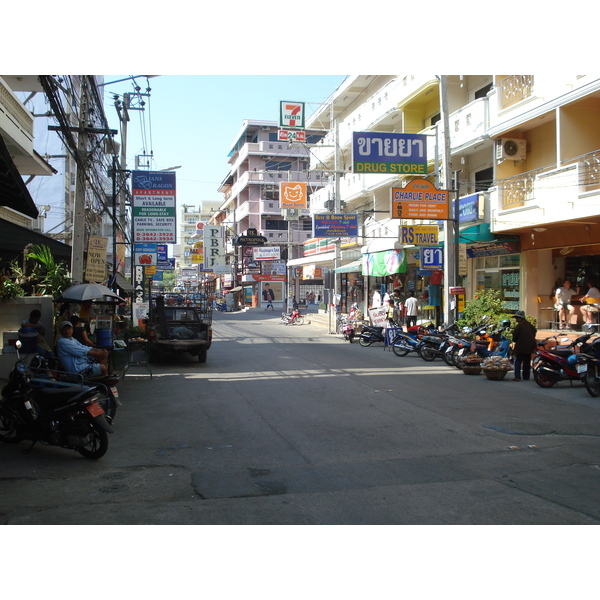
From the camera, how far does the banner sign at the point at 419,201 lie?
17.9 m

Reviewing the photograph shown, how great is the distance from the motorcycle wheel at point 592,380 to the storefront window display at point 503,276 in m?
7.74

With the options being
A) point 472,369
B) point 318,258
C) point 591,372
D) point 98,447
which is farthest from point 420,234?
point 98,447

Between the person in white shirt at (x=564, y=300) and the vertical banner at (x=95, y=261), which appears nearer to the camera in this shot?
the vertical banner at (x=95, y=261)

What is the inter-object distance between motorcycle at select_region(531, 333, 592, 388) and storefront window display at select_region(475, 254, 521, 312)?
6501mm

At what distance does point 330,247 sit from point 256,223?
31325 millimetres

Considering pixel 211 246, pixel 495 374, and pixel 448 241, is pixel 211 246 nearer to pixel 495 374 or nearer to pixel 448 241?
pixel 448 241

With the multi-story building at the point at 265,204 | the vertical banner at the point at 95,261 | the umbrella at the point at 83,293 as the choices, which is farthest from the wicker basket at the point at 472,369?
the multi-story building at the point at 265,204

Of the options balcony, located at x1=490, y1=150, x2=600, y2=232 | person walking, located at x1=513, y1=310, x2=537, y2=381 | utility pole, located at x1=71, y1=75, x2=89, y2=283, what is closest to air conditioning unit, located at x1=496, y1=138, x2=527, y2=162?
balcony, located at x1=490, y1=150, x2=600, y2=232

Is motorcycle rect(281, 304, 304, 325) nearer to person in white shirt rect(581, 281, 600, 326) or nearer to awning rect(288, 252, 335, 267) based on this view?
awning rect(288, 252, 335, 267)

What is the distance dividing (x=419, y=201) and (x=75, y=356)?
40.6ft

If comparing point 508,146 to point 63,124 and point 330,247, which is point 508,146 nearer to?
point 63,124

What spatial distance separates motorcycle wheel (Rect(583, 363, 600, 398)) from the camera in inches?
431

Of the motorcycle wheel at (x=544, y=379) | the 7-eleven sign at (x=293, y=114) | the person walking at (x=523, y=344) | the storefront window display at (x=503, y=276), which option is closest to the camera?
the motorcycle wheel at (x=544, y=379)

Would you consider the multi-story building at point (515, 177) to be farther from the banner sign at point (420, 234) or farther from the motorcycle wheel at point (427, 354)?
the motorcycle wheel at point (427, 354)
